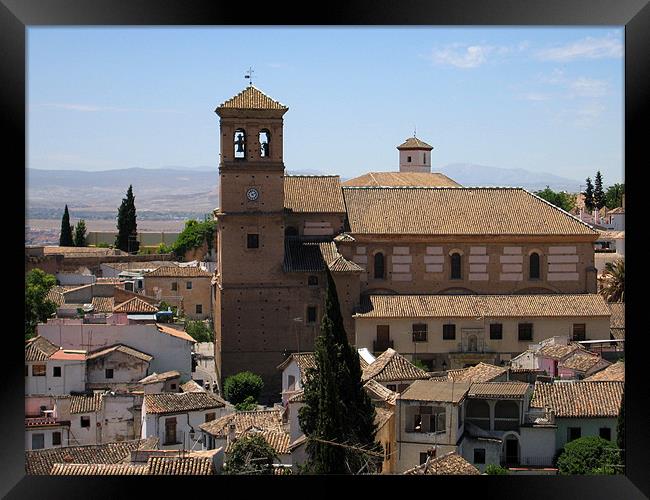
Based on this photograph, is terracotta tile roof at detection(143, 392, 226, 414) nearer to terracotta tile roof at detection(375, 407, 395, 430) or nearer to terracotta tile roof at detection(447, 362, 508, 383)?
terracotta tile roof at detection(375, 407, 395, 430)

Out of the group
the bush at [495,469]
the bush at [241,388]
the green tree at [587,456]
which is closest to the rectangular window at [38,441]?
the bush at [241,388]

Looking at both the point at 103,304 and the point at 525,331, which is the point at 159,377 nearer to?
the point at 525,331

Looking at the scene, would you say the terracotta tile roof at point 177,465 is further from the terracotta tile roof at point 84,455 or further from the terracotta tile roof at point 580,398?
the terracotta tile roof at point 580,398

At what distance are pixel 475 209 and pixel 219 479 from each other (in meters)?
19.4

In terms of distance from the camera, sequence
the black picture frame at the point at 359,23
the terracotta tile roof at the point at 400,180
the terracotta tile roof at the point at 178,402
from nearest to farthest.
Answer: the black picture frame at the point at 359,23 → the terracotta tile roof at the point at 178,402 → the terracotta tile roof at the point at 400,180

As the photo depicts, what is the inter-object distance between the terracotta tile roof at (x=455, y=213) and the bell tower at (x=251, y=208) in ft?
5.79

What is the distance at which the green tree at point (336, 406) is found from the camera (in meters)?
10.1

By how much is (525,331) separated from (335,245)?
4.02m

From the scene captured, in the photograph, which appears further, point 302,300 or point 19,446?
point 302,300

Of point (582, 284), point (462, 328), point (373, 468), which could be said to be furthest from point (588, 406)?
point (582, 284)

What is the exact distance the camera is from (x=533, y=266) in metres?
21.1

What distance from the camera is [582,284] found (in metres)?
21.0

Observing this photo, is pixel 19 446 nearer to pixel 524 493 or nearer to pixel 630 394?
pixel 524 493

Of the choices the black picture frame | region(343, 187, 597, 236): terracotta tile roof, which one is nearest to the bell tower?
region(343, 187, 597, 236): terracotta tile roof
